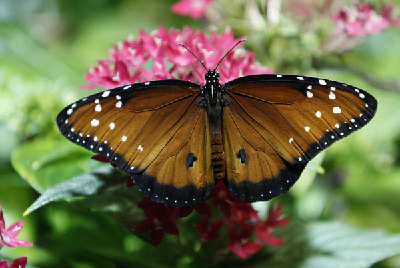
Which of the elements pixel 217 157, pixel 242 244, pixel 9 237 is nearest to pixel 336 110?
pixel 217 157

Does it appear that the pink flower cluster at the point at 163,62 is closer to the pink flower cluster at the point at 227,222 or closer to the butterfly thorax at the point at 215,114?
the butterfly thorax at the point at 215,114

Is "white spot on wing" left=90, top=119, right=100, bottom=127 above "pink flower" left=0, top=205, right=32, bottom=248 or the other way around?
above

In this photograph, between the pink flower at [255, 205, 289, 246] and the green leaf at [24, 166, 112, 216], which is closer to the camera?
the green leaf at [24, 166, 112, 216]

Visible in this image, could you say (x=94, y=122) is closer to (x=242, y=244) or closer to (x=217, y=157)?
(x=217, y=157)

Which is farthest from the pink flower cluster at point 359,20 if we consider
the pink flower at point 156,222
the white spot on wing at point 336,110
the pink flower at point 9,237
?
the pink flower at point 9,237

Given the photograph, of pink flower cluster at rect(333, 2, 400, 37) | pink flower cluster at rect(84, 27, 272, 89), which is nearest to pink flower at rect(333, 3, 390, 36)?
pink flower cluster at rect(333, 2, 400, 37)

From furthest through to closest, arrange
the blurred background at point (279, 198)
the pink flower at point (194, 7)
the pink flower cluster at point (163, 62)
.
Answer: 1. the pink flower at point (194, 7)
2. the blurred background at point (279, 198)
3. the pink flower cluster at point (163, 62)

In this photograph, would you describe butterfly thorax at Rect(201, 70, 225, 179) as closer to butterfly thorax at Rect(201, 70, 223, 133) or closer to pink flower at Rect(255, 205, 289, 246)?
butterfly thorax at Rect(201, 70, 223, 133)
